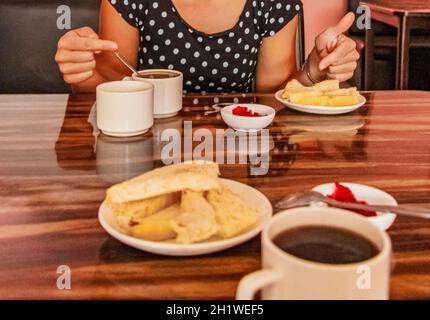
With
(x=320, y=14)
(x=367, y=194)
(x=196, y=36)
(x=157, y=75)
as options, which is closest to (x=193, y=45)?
(x=196, y=36)

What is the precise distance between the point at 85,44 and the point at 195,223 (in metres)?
0.79

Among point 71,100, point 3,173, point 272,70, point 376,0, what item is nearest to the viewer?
→ point 3,173

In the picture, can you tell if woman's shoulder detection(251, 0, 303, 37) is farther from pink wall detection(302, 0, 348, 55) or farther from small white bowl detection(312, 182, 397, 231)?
pink wall detection(302, 0, 348, 55)

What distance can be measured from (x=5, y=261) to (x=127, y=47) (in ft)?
3.87

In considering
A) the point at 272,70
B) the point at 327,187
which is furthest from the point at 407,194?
the point at 272,70

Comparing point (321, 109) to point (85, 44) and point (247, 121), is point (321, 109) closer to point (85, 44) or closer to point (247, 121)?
point (247, 121)

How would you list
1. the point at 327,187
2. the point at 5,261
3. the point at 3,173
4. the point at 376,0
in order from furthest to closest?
the point at 376,0 < the point at 3,173 < the point at 327,187 < the point at 5,261

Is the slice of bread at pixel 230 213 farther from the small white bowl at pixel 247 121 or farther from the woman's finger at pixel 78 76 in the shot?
the woman's finger at pixel 78 76

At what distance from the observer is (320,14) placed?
4.18 metres

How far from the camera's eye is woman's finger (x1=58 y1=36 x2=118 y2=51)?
1316 mm

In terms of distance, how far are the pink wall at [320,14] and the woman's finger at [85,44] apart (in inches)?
119

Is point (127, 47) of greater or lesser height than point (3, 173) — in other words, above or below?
above

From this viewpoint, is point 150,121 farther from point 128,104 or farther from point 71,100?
point 71,100

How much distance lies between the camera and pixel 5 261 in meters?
0.69
